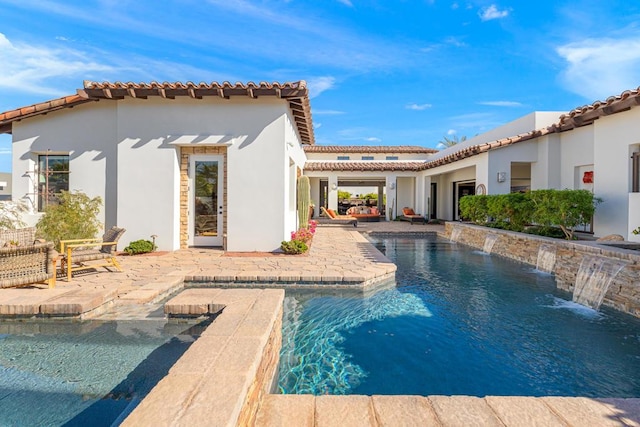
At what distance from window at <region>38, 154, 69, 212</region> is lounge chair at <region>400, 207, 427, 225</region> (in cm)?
1905

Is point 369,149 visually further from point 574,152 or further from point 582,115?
point 582,115

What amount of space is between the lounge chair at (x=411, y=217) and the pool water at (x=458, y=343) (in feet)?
51.3

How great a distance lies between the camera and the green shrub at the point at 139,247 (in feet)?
33.6

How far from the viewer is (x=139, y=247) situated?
10250 mm

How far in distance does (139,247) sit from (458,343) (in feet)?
30.4

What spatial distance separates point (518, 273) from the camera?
8992mm

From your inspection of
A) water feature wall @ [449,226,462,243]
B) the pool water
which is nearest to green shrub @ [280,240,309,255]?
the pool water

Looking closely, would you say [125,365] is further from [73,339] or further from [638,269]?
[638,269]

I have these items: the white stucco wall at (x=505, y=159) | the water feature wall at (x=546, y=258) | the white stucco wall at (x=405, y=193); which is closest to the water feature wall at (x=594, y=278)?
the water feature wall at (x=546, y=258)

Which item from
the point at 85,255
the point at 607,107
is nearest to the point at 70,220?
the point at 85,255

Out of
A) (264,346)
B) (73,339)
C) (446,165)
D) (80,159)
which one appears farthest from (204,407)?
(446,165)

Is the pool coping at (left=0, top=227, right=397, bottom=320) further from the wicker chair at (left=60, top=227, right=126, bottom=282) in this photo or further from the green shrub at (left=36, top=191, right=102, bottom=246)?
the green shrub at (left=36, top=191, right=102, bottom=246)

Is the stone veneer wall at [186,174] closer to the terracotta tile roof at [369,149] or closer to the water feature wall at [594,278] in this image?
the water feature wall at [594,278]

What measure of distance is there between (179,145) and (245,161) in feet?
7.35
